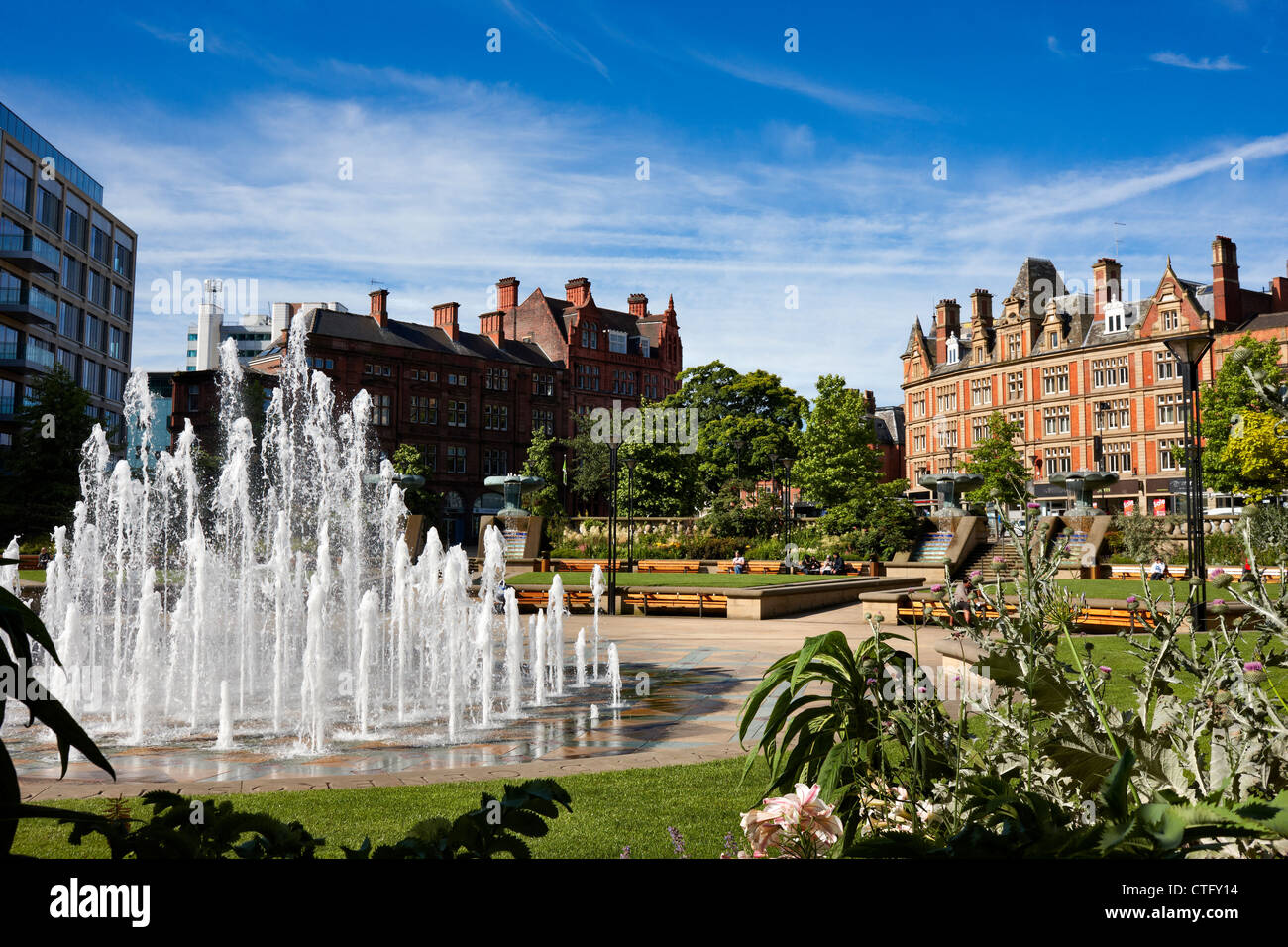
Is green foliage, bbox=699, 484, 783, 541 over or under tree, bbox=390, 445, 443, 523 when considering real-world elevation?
under

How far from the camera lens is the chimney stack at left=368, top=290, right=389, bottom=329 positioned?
64.1 m

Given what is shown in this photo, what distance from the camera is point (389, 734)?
1004 cm

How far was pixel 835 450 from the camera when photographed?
2034 inches

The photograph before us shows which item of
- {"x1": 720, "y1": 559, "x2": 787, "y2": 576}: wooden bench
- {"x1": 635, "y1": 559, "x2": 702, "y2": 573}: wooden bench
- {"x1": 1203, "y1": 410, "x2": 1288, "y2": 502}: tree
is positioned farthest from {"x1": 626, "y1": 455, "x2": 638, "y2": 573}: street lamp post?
{"x1": 1203, "y1": 410, "x2": 1288, "y2": 502}: tree

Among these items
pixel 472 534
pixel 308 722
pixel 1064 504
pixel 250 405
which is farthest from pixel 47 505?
pixel 1064 504

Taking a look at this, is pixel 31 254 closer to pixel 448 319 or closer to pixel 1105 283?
pixel 448 319

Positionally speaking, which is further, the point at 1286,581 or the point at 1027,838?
the point at 1286,581

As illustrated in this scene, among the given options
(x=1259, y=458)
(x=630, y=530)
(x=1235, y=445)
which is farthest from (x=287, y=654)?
(x=1259, y=458)

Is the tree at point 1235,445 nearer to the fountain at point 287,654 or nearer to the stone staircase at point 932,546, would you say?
the stone staircase at point 932,546

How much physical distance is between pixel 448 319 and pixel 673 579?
46149 millimetres

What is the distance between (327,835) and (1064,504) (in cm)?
6796

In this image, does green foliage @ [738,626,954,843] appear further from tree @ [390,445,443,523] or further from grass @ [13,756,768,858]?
tree @ [390,445,443,523]

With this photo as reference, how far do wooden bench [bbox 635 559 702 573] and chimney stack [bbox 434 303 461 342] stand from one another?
39.5m
